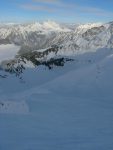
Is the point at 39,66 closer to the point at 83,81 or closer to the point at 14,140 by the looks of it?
the point at 83,81

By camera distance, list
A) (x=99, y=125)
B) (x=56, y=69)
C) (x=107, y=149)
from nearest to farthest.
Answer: (x=107, y=149) < (x=99, y=125) < (x=56, y=69)

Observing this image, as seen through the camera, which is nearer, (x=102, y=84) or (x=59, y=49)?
(x=102, y=84)

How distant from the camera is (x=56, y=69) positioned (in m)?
96.8

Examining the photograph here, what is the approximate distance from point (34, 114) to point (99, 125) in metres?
5.98

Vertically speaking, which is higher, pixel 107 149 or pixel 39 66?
pixel 107 149

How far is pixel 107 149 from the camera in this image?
1831 centimetres

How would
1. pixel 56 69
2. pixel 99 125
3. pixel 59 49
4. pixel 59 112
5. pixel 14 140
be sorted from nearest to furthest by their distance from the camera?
pixel 14 140 < pixel 99 125 < pixel 59 112 < pixel 56 69 < pixel 59 49

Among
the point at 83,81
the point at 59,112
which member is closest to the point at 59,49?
the point at 83,81

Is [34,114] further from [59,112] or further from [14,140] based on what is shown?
[14,140]

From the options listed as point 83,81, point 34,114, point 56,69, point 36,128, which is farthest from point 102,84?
point 36,128

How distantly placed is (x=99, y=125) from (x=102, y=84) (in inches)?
1797

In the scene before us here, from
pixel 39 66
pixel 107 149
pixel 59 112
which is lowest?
pixel 39 66

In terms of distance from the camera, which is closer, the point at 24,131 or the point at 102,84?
the point at 24,131

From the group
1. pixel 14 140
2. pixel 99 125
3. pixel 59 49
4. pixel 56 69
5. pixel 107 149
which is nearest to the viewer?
pixel 107 149
